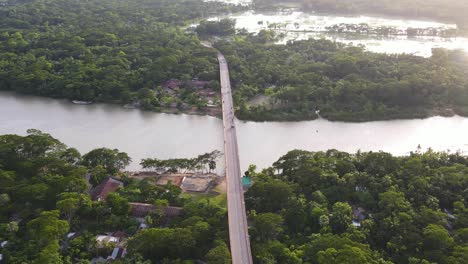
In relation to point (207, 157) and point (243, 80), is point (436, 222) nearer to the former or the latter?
point (207, 157)

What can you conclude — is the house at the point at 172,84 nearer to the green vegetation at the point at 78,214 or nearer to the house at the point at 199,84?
the house at the point at 199,84

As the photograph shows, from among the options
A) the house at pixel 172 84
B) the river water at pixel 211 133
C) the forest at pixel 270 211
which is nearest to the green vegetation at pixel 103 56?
the house at pixel 172 84

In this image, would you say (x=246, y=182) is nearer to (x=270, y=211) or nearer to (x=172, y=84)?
(x=270, y=211)

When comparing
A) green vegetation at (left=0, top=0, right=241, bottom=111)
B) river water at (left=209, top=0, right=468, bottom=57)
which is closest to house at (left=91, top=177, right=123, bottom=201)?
green vegetation at (left=0, top=0, right=241, bottom=111)

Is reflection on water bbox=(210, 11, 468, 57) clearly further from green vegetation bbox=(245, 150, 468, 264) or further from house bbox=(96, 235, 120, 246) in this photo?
house bbox=(96, 235, 120, 246)

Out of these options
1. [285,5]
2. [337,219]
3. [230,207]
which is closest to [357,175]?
[337,219]

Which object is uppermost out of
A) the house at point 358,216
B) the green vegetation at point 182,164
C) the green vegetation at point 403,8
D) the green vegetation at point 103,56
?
the green vegetation at point 403,8
